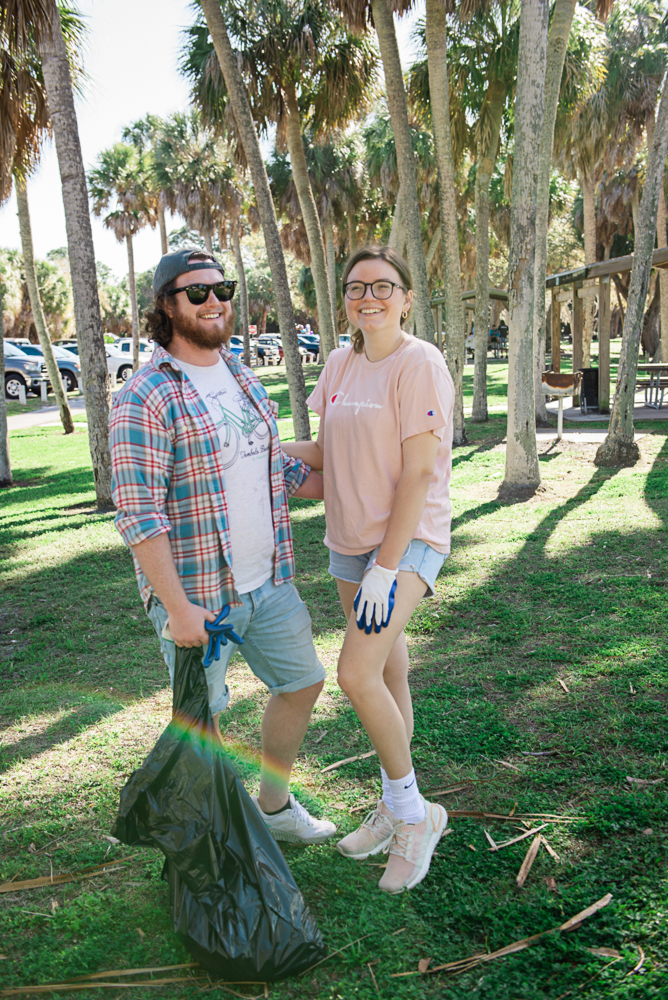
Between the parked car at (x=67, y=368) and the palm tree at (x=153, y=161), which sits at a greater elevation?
the palm tree at (x=153, y=161)

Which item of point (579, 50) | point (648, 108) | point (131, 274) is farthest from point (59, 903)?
point (131, 274)

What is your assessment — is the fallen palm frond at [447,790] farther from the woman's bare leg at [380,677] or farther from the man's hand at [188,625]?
the man's hand at [188,625]

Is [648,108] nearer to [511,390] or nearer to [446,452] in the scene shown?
[511,390]

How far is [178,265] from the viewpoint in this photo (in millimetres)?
2270

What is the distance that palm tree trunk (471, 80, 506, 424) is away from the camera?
13.0m

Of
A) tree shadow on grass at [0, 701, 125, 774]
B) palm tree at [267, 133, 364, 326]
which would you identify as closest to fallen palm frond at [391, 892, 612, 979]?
tree shadow on grass at [0, 701, 125, 774]

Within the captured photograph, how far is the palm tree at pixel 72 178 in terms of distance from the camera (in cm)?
752

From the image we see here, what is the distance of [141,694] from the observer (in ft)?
13.4

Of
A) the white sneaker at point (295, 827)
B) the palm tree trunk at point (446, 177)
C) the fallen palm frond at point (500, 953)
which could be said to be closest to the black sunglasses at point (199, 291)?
the white sneaker at point (295, 827)

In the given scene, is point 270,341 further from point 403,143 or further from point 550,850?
point 550,850

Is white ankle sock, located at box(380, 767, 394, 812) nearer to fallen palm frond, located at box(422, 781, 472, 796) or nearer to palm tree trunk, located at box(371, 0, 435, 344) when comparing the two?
fallen palm frond, located at box(422, 781, 472, 796)

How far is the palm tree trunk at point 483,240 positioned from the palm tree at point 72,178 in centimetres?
765

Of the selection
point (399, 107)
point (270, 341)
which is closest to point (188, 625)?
point (399, 107)

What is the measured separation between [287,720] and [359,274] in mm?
1505
